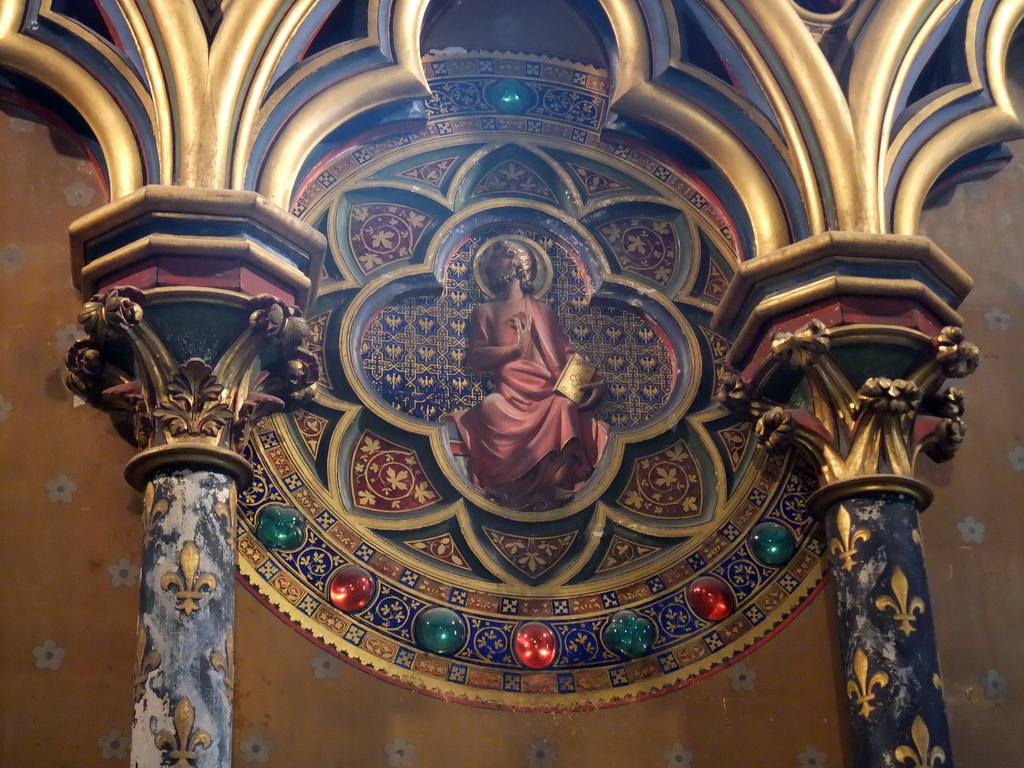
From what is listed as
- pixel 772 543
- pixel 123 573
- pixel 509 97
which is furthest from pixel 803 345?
pixel 123 573

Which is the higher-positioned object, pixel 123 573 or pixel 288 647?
pixel 123 573

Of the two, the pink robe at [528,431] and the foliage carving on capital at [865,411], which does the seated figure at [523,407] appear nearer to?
the pink robe at [528,431]

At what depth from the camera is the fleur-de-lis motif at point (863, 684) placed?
6873mm

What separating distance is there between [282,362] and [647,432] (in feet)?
5.71

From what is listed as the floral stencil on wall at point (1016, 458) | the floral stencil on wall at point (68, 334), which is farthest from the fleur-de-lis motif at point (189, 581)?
the floral stencil on wall at point (1016, 458)

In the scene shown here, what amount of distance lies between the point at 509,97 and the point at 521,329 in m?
1.15

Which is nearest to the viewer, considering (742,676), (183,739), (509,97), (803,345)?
(183,739)

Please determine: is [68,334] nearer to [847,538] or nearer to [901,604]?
[847,538]

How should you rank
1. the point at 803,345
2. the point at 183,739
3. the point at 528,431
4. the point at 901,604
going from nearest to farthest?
the point at 183,739 < the point at 901,604 < the point at 803,345 < the point at 528,431

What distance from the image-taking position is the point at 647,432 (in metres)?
7.91

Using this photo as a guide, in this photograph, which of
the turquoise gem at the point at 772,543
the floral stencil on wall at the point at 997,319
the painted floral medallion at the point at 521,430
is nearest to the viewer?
the painted floral medallion at the point at 521,430

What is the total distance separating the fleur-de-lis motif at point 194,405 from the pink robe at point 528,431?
1.38 m

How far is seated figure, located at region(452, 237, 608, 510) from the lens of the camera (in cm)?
773

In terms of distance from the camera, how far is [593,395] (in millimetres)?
7934
